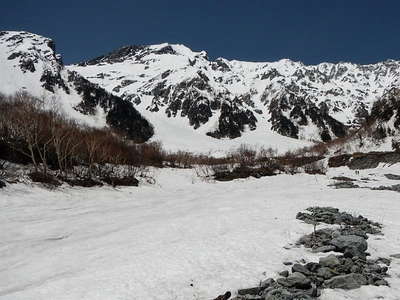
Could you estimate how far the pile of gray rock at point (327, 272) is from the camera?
10727 millimetres

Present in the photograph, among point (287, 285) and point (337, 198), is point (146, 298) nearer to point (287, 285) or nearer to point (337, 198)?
point (287, 285)

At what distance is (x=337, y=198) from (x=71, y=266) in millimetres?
20595

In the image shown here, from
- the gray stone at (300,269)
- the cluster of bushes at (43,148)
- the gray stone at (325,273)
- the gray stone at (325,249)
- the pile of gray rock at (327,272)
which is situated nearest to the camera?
the pile of gray rock at (327,272)

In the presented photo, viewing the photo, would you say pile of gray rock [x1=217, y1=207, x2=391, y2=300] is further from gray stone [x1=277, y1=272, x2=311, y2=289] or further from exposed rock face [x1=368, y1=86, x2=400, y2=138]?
exposed rock face [x1=368, y1=86, x2=400, y2=138]

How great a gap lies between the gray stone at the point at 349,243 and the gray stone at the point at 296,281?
10.9 ft

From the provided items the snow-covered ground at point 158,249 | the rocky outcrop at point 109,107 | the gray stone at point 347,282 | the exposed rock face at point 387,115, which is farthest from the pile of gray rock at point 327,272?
the rocky outcrop at point 109,107

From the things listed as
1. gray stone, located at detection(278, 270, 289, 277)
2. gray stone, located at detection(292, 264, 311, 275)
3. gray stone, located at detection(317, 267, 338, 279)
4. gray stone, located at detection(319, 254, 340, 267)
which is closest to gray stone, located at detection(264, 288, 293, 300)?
gray stone, located at detection(278, 270, 289, 277)

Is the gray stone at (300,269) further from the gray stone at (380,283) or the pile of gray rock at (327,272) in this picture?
the gray stone at (380,283)

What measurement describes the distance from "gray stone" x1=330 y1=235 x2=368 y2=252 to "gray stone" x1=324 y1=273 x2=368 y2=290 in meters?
2.54

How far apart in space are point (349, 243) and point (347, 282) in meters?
3.16

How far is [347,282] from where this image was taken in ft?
37.0

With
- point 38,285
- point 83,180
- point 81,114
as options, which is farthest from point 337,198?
point 81,114

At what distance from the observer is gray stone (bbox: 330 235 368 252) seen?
14039 mm

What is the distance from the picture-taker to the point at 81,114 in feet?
584
